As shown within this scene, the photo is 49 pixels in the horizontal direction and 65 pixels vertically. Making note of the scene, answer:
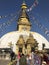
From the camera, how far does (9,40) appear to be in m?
51.3

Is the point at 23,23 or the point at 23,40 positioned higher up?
the point at 23,23

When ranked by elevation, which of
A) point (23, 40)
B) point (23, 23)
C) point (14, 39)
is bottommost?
point (23, 40)

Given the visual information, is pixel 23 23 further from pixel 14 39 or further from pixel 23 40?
pixel 23 40

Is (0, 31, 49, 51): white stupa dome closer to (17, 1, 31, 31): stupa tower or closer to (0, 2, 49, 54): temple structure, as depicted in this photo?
(0, 2, 49, 54): temple structure

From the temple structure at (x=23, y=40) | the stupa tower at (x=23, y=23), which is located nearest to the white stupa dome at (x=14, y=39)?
the temple structure at (x=23, y=40)

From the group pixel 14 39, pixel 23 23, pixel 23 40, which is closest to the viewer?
pixel 23 40

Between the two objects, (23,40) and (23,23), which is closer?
(23,40)

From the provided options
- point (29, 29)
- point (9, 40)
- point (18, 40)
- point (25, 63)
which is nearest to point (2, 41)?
point (9, 40)

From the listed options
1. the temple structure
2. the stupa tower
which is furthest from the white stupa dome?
the stupa tower

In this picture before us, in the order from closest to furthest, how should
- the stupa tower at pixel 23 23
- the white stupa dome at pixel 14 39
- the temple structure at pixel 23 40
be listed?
the temple structure at pixel 23 40 → the white stupa dome at pixel 14 39 → the stupa tower at pixel 23 23

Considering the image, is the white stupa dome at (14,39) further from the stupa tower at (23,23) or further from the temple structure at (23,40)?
the stupa tower at (23,23)

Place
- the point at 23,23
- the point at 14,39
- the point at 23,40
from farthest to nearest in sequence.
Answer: the point at 23,23 < the point at 14,39 < the point at 23,40

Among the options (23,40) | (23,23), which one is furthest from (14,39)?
(23,23)

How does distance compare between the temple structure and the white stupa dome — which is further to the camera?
the white stupa dome
